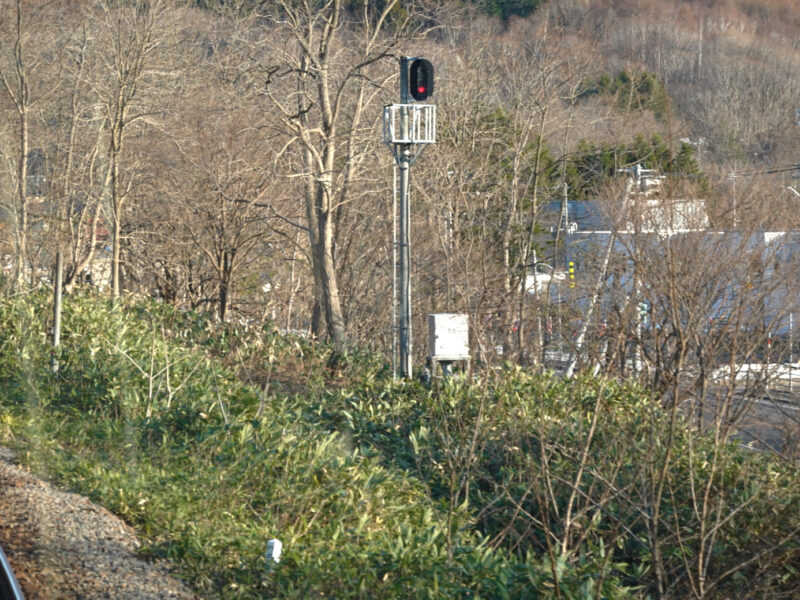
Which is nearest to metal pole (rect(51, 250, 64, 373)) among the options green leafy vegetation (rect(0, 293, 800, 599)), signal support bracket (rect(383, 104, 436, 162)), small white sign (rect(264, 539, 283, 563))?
green leafy vegetation (rect(0, 293, 800, 599))

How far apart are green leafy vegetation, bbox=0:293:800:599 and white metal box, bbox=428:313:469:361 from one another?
0.45 m

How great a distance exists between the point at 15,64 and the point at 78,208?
13.2 ft

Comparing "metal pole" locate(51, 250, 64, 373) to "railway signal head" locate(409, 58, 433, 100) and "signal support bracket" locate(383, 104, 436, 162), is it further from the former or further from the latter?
"railway signal head" locate(409, 58, 433, 100)

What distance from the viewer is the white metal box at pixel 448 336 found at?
412 inches

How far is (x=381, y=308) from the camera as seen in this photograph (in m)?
19.6

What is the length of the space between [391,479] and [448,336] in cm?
349

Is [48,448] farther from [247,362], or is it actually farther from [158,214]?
[158,214]

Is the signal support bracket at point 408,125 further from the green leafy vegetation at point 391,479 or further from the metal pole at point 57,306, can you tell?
the metal pole at point 57,306

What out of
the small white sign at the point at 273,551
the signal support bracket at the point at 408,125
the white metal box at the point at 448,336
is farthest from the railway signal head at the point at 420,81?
the small white sign at the point at 273,551

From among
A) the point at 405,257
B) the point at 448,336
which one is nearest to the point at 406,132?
the point at 405,257

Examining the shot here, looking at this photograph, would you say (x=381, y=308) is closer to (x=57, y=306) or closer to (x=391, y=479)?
(x=57, y=306)

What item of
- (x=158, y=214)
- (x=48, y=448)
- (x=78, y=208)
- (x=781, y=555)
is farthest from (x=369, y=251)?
(x=781, y=555)

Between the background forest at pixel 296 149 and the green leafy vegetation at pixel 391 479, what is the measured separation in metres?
4.27

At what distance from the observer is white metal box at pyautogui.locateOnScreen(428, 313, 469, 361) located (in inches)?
412
